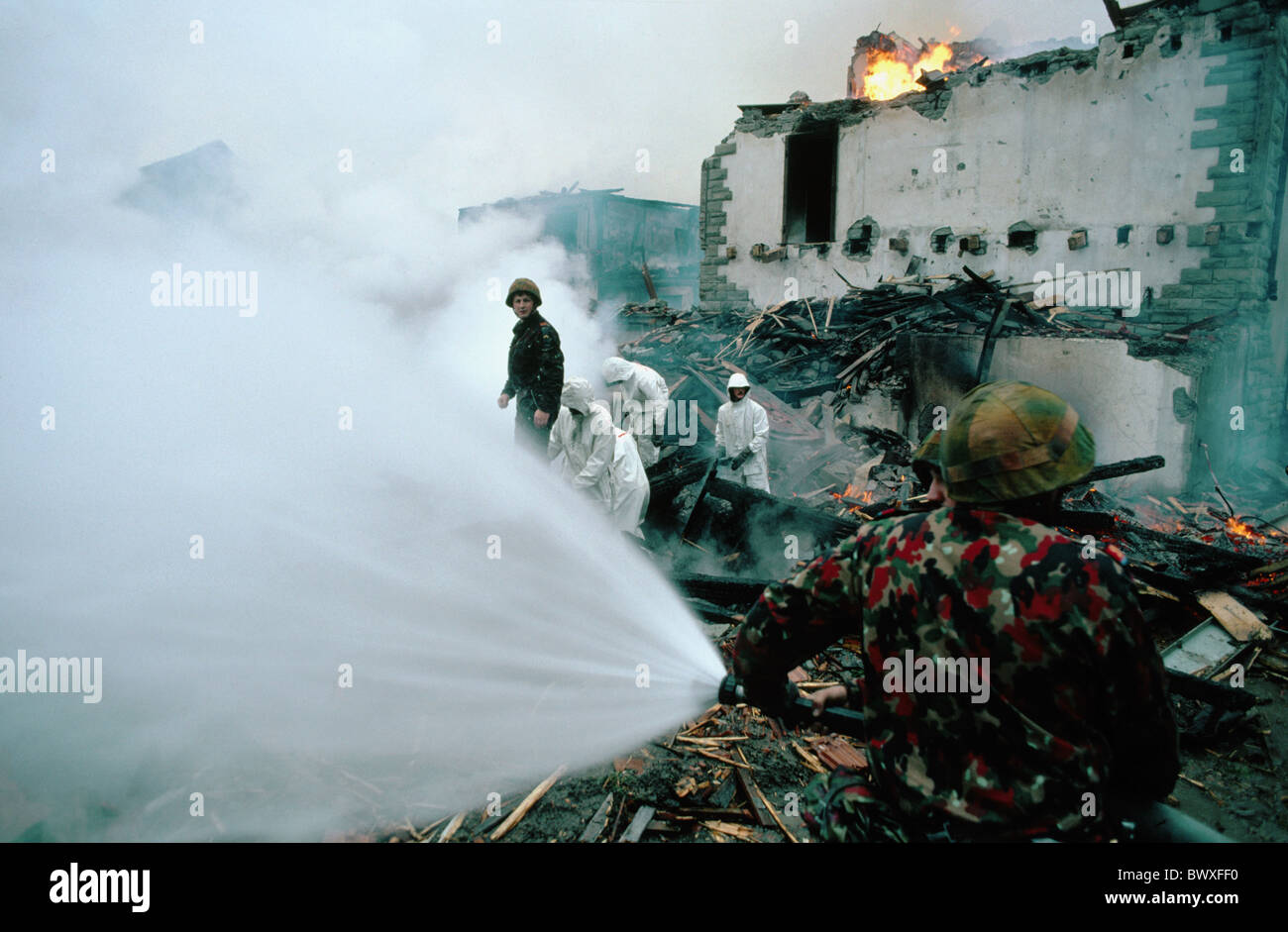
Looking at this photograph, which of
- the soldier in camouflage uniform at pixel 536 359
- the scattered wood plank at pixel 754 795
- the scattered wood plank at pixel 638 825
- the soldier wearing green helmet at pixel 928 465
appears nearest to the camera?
the soldier wearing green helmet at pixel 928 465

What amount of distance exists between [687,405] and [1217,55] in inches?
438

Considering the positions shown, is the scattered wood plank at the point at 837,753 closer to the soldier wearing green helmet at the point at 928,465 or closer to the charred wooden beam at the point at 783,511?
the soldier wearing green helmet at the point at 928,465

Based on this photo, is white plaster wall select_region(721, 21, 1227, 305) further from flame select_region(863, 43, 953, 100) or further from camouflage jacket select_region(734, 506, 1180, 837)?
camouflage jacket select_region(734, 506, 1180, 837)

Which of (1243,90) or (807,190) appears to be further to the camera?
(807,190)

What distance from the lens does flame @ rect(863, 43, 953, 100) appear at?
1855 cm

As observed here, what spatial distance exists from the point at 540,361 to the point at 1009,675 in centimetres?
655

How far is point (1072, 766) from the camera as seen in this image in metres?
1.79

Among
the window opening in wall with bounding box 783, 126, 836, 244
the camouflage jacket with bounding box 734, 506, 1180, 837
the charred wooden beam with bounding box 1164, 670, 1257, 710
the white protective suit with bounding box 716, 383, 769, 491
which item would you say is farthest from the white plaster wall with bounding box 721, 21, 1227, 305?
the camouflage jacket with bounding box 734, 506, 1180, 837

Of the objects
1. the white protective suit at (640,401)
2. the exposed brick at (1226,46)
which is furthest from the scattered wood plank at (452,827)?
the exposed brick at (1226,46)

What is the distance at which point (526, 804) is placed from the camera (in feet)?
12.5

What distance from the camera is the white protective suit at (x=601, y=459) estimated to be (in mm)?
7211

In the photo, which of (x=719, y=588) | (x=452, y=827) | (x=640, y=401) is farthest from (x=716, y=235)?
(x=452, y=827)

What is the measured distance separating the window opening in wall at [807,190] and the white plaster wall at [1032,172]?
10.6 inches

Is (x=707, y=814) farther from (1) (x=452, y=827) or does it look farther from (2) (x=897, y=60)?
(2) (x=897, y=60)
